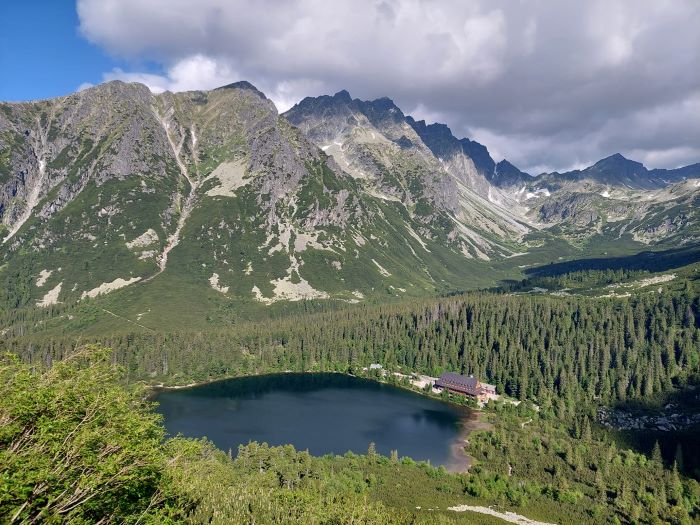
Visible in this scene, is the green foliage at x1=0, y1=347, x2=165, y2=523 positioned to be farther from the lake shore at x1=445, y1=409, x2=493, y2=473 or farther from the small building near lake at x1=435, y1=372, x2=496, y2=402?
the small building near lake at x1=435, y1=372, x2=496, y2=402

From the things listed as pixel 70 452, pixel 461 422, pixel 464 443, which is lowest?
pixel 464 443

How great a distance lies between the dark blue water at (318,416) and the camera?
118 meters

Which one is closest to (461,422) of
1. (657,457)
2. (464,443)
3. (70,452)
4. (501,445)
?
(464,443)

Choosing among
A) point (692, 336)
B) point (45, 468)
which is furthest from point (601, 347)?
point (45, 468)

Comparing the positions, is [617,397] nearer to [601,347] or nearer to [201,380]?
[601,347]

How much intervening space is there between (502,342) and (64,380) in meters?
191

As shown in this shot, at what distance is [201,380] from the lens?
176 meters

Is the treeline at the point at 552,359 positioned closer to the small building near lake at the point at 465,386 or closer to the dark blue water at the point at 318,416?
the small building near lake at the point at 465,386

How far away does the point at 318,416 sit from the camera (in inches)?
5507

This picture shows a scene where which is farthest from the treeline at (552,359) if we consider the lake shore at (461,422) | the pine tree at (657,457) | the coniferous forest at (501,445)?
the pine tree at (657,457)

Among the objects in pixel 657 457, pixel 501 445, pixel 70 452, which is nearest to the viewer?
pixel 70 452

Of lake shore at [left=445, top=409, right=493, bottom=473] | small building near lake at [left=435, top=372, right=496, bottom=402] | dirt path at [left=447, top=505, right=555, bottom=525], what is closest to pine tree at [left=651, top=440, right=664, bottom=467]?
lake shore at [left=445, top=409, right=493, bottom=473]

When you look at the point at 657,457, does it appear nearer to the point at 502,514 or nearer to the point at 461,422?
the point at 461,422

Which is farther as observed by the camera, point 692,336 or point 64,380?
point 692,336
